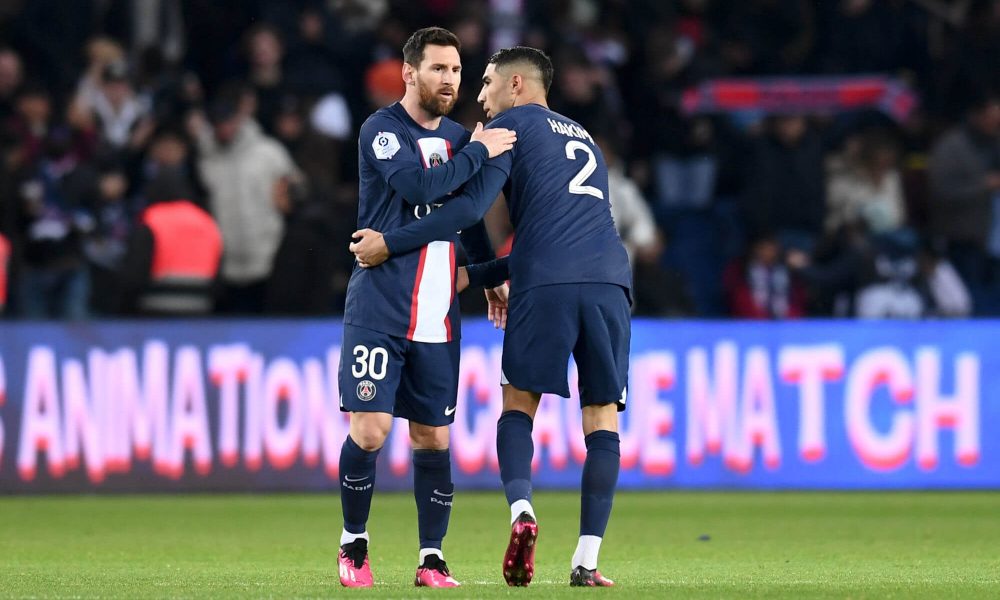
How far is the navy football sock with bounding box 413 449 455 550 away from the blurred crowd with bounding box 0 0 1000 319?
6.29 meters

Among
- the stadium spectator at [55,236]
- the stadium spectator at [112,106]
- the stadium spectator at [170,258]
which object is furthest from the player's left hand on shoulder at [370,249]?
the stadium spectator at [112,106]

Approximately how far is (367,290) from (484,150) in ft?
2.30

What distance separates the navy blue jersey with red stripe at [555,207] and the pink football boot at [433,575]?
1.10 meters

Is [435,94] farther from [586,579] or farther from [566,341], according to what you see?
[586,579]

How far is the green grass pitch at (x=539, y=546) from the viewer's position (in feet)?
22.3

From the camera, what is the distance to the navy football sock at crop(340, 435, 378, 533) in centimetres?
700

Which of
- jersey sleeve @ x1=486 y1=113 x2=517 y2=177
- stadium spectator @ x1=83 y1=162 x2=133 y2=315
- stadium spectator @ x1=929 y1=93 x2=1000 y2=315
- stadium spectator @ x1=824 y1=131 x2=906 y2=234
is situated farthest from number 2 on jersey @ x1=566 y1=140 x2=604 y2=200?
stadium spectator @ x1=929 y1=93 x2=1000 y2=315

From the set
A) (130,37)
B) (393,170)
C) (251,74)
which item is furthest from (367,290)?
(130,37)

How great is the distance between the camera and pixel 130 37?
1717 cm

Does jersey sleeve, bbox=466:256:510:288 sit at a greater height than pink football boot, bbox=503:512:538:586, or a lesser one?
greater

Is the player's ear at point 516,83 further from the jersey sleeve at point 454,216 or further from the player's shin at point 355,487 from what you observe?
the player's shin at point 355,487

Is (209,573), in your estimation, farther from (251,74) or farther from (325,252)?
(251,74)

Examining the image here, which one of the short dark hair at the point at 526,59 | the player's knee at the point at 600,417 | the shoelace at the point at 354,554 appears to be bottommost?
the shoelace at the point at 354,554

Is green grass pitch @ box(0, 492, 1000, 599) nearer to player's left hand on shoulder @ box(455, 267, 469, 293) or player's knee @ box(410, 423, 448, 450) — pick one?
player's knee @ box(410, 423, 448, 450)
